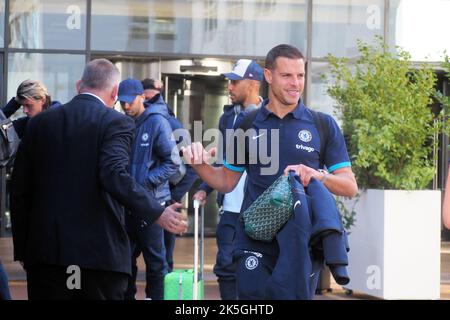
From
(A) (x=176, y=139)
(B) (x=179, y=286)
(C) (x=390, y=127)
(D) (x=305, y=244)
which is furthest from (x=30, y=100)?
(D) (x=305, y=244)

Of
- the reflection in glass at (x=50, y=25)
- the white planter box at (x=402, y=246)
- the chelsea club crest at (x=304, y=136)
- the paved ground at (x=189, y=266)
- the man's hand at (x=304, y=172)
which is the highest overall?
the reflection in glass at (x=50, y=25)

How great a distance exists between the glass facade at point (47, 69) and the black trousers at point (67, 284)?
8609mm

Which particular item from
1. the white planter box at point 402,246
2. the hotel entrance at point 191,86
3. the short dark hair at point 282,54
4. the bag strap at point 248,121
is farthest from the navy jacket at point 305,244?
the hotel entrance at point 191,86

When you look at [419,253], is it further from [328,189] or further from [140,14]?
[140,14]

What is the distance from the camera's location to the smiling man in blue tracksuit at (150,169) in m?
8.40

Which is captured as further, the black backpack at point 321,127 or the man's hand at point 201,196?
the man's hand at point 201,196

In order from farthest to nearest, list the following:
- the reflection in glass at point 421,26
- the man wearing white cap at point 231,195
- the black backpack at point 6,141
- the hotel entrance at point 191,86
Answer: the hotel entrance at point 191,86, the reflection in glass at point 421,26, the man wearing white cap at point 231,195, the black backpack at point 6,141

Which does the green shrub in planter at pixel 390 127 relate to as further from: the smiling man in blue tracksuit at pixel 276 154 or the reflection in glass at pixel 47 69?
the reflection in glass at pixel 47 69

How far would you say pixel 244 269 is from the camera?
5.18 meters

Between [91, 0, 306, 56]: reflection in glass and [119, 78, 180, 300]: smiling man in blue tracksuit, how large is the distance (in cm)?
521

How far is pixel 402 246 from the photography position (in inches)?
371

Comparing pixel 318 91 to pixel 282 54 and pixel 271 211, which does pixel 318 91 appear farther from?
pixel 271 211

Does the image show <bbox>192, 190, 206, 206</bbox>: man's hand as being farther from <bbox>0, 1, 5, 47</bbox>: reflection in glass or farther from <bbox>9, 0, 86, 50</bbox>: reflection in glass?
<bbox>0, 1, 5, 47</bbox>: reflection in glass

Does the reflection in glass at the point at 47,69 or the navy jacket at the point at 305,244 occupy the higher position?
the reflection in glass at the point at 47,69
